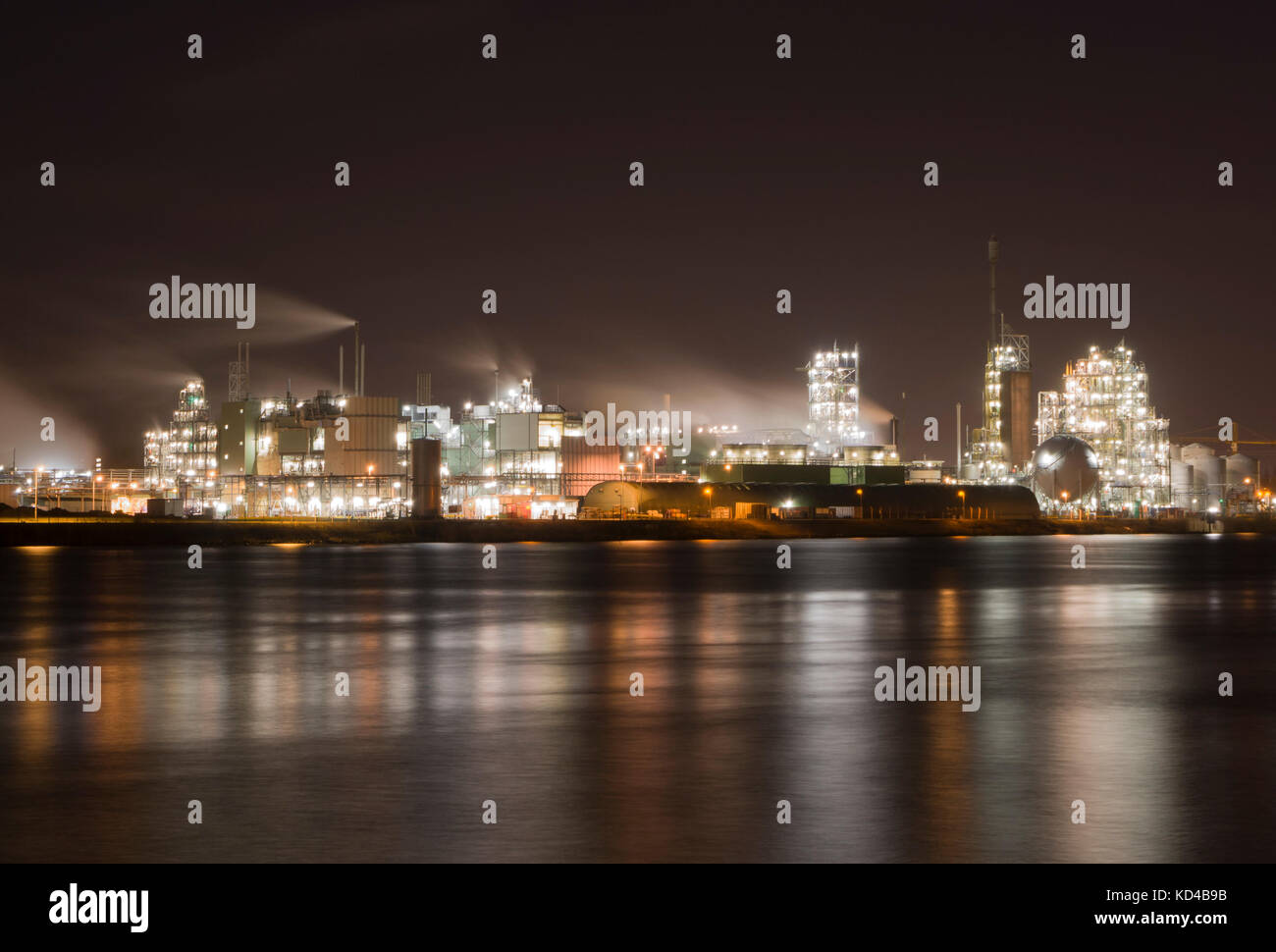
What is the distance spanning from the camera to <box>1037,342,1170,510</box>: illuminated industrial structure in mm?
125500

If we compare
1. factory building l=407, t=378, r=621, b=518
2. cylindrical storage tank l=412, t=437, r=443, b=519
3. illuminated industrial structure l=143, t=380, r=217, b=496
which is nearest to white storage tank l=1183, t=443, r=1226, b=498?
factory building l=407, t=378, r=621, b=518

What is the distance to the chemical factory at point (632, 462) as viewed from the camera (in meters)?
115

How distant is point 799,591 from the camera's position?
45.3m

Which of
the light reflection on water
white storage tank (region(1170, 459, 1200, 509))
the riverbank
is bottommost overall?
the light reflection on water

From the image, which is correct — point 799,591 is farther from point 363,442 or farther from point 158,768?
point 363,442

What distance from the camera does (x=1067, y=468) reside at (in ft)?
391

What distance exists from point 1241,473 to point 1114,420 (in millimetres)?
53070

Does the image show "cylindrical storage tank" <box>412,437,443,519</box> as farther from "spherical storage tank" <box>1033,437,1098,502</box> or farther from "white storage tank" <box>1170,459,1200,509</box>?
"white storage tank" <box>1170,459,1200,509</box>

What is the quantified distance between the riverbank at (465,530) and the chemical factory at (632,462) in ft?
11.6

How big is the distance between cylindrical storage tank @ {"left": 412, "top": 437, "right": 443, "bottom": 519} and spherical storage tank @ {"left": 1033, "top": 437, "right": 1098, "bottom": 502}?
55727mm

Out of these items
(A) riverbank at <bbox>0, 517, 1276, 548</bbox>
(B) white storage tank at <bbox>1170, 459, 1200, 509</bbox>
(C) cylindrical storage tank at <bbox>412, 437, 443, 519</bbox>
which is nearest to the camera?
(A) riverbank at <bbox>0, 517, 1276, 548</bbox>
